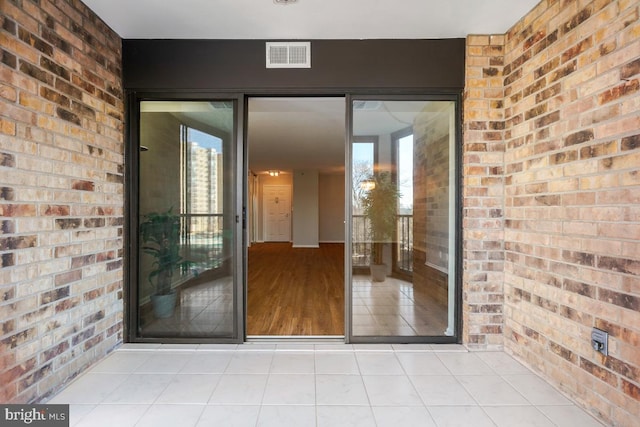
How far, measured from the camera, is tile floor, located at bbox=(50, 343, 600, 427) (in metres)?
1.73

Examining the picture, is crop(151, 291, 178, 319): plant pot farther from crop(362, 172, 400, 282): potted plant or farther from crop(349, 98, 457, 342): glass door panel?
crop(362, 172, 400, 282): potted plant

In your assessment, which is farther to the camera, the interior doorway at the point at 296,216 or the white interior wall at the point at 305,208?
the white interior wall at the point at 305,208

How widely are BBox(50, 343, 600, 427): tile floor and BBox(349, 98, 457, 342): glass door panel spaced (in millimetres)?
259

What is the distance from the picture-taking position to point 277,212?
11.8m

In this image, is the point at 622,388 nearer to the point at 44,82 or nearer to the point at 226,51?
the point at 226,51

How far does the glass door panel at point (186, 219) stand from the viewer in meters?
2.73

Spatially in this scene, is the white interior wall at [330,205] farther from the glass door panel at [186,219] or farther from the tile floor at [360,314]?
the glass door panel at [186,219]

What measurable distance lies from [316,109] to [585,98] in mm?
2640

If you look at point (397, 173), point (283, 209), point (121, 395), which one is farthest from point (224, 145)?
point (283, 209)

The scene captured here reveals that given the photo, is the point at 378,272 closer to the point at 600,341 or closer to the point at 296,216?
the point at 600,341

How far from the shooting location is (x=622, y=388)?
5.29 ft

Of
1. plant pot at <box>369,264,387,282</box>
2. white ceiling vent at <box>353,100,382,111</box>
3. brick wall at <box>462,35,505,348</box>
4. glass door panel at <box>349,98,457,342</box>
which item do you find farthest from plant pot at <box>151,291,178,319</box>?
brick wall at <box>462,35,505,348</box>

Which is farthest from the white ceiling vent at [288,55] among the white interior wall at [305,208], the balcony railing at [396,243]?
the white interior wall at [305,208]

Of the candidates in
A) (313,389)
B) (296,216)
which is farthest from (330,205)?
(313,389)
